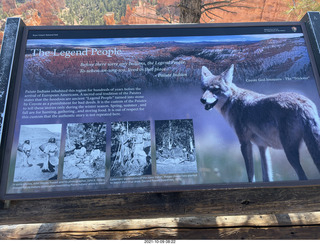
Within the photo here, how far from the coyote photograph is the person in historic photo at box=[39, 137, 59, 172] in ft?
3.51

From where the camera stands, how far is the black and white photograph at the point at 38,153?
1633 millimetres

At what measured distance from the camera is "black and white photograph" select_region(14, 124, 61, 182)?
1633 millimetres

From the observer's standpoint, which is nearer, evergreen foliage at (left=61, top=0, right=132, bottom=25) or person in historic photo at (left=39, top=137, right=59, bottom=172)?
person in historic photo at (left=39, top=137, right=59, bottom=172)

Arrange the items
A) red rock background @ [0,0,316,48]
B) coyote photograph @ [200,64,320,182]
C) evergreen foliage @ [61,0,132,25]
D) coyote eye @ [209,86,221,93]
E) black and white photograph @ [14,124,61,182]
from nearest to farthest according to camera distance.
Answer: black and white photograph @ [14,124,61,182]
coyote photograph @ [200,64,320,182]
coyote eye @ [209,86,221,93]
red rock background @ [0,0,316,48]
evergreen foliage @ [61,0,132,25]

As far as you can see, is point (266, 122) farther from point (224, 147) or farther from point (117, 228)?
point (117, 228)

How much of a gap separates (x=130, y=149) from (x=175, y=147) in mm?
302

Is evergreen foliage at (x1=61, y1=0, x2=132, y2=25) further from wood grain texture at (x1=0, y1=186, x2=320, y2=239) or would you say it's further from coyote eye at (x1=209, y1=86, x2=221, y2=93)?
wood grain texture at (x1=0, y1=186, x2=320, y2=239)

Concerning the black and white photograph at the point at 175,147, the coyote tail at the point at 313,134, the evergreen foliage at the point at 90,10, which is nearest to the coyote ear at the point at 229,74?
the black and white photograph at the point at 175,147

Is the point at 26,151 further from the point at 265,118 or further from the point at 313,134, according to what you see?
the point at 313,134

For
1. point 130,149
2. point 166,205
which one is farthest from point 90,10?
point 166,205

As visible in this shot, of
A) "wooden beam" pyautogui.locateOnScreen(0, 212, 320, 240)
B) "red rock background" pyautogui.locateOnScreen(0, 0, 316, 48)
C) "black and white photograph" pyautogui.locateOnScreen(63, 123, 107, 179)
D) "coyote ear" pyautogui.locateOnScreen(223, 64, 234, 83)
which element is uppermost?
"red rock background" pyautogui.locateOnScreen(0, 0, 316, 48)

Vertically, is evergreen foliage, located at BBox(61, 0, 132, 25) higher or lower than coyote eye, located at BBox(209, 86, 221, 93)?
higher

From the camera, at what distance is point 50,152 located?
1682 mm

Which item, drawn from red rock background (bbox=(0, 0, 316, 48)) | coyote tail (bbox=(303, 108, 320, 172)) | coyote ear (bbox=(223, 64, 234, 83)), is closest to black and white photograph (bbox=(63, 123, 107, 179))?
coyote ear (bbox=(223, 64, 234, 83))
